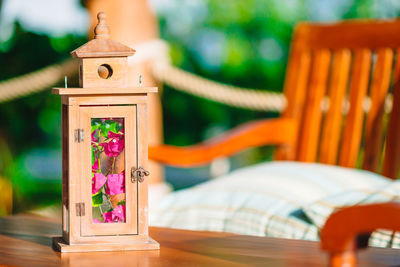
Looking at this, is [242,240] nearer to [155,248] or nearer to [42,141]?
[155,248]

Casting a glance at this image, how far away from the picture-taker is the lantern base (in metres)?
1.05

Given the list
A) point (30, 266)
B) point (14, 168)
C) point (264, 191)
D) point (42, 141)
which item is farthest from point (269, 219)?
point (42, 141)

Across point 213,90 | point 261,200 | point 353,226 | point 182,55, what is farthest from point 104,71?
point 182,55

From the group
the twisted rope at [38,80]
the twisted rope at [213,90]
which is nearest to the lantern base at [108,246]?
the twisted rope at [213,90]

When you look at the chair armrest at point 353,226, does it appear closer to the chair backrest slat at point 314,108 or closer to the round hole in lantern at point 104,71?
the round hole in lantern at point 104,71

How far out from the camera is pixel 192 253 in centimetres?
106

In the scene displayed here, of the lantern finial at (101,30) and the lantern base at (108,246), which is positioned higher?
the lantern finial at (101,30)

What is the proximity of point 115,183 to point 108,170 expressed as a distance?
0.02 m

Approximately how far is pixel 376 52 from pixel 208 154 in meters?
0.59

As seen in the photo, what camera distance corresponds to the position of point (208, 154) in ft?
6.39

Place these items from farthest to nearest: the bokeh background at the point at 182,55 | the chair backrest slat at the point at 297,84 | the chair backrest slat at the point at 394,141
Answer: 1. the bokeh background at the point at 182,55
2. the chair backrest slat at the point at 297,84
3. the chair backrest slat at the point at 394,141

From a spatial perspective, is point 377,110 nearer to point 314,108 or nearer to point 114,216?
point 314,108

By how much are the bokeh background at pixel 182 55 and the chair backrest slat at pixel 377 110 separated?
220 centimetres

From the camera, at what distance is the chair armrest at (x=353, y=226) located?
762 millimetres
